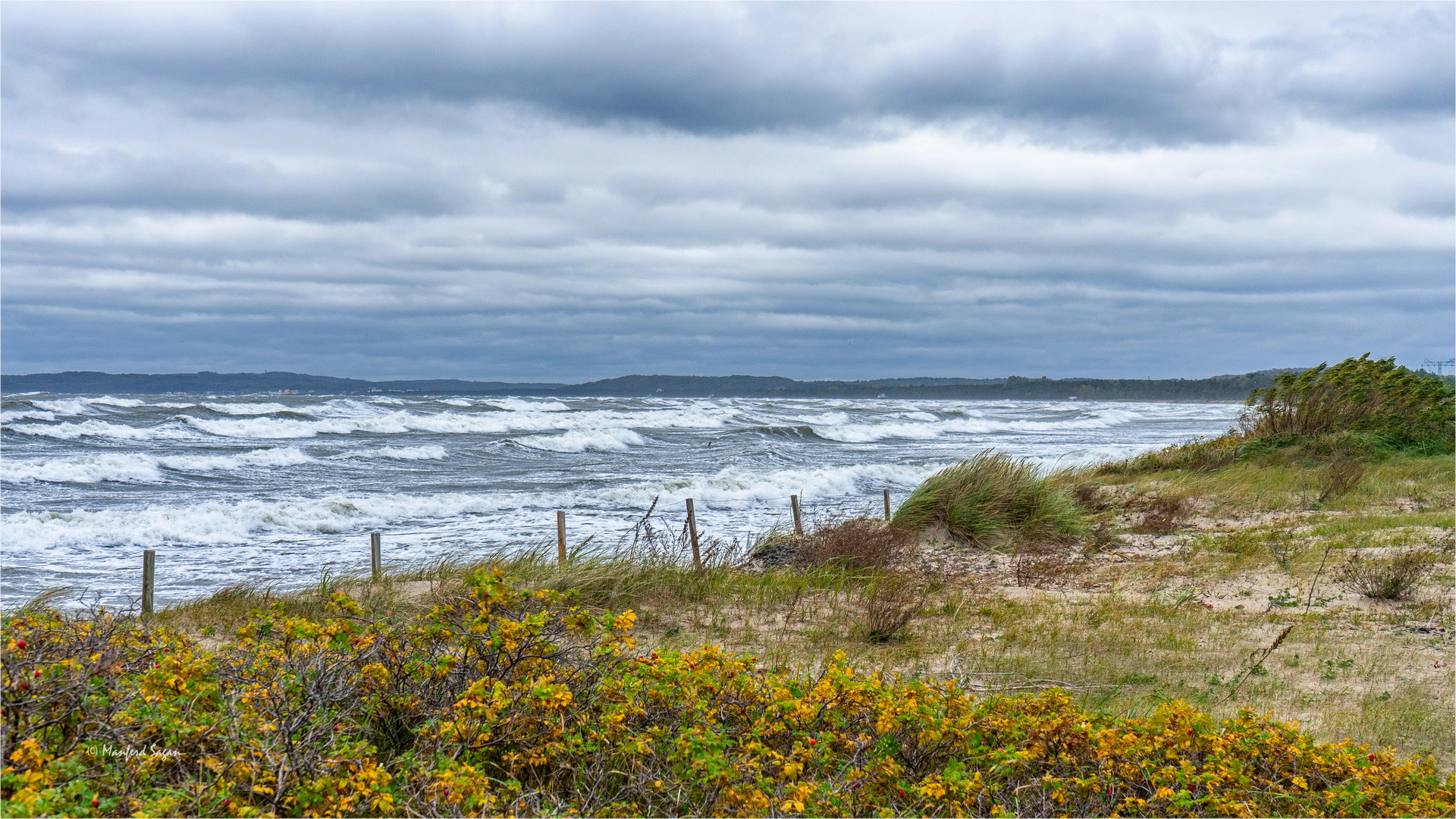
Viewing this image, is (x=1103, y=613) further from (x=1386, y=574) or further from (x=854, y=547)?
(x=854, y=547)

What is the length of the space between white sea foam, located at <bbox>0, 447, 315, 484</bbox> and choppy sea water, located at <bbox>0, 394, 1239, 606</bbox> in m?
0.11

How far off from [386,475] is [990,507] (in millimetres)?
18240

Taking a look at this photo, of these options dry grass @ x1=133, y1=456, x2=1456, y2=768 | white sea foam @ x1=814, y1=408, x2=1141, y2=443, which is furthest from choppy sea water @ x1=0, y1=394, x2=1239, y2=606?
dry grass @ x1=133, y1=456, x2=1456, y2=768

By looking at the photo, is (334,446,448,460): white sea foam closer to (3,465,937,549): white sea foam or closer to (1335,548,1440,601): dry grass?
(3,465,937,549): white sea foam

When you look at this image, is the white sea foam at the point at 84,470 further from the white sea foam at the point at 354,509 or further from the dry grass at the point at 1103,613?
the dry grass at the point at 1103,613

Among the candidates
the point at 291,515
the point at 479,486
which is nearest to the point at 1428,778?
the point at 291,515

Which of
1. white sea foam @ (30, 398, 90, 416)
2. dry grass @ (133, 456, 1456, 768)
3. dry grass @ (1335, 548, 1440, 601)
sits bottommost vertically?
dry grass @ (133, 456, 1456, 768)

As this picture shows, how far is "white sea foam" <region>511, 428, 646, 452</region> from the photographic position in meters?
36.6

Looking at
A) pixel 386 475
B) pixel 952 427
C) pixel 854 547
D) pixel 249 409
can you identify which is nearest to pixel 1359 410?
pixel 854 547

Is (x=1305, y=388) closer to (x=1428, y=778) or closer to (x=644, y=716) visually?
(x=1428, y=778)

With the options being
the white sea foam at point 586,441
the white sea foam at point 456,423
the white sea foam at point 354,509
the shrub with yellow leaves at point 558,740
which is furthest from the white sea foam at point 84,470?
the shrub with yellow leaves at point 558,740

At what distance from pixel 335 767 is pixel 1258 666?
6.76 metres

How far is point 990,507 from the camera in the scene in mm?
14602

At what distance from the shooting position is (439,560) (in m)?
12.0
